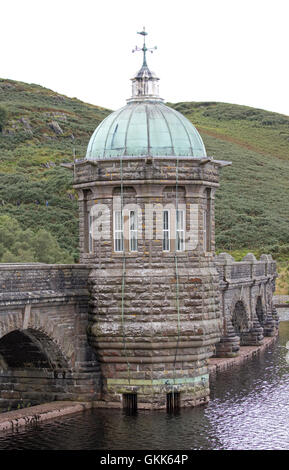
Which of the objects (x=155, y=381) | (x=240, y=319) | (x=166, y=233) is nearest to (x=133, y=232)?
(x=166, y=233)

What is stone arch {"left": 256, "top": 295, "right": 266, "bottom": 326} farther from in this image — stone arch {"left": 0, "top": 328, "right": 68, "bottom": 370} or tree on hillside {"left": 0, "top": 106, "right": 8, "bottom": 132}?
tree on hillside {"left": 0, "top": 106, "right": 8, "bottom": 132}

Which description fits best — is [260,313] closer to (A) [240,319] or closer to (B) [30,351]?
(A) [240,319]

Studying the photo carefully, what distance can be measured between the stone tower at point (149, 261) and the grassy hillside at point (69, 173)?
23.1 meters

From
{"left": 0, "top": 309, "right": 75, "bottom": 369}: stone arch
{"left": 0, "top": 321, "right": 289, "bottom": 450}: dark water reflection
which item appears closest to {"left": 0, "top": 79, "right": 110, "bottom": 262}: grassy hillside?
{"left": 0, "top": 309, "right": 75, "bottom": 369}: stone arch

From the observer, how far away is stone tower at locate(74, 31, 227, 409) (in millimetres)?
26484

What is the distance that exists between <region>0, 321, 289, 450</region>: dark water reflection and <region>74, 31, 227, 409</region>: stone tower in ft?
3.84

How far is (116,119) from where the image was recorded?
27.6 meters

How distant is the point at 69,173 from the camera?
85000 millimetres

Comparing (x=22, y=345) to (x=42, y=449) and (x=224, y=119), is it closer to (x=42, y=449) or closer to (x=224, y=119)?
(x=42, y=449)

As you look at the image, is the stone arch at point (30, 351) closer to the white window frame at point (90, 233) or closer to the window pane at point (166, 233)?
the white window frame at point (90, 233)

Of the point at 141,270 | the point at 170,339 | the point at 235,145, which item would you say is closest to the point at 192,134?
the point at 141,270

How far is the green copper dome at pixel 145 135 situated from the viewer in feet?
88.5

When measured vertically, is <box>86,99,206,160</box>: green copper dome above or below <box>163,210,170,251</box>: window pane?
above
